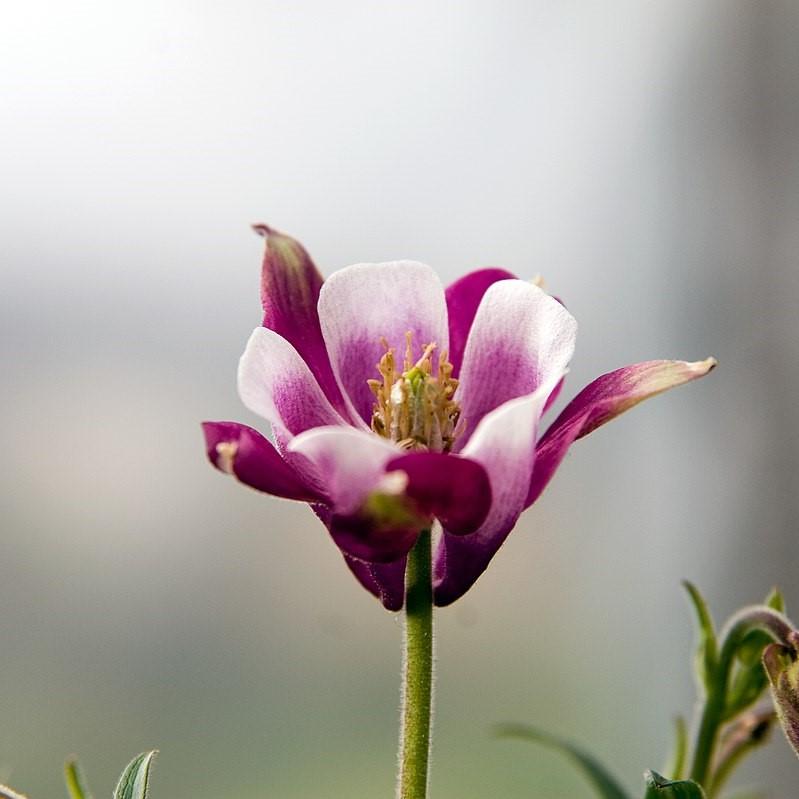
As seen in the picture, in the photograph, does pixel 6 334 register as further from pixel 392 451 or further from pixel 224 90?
pixel 392 451

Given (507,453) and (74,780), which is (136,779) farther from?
(507,453)

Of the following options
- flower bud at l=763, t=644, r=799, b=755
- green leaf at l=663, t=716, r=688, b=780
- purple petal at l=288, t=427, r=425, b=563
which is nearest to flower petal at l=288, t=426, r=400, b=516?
purple petal at l=288, t=427, r=425, b=563

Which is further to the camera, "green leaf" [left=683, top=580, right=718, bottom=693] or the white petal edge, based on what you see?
"green leaf" [left=683, top=580, right=718, bottom=693]

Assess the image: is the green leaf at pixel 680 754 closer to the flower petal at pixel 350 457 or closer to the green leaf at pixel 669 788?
the green leaf at pixel 669 788

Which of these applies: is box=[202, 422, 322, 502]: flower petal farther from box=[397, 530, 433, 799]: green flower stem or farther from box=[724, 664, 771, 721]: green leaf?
box=[724, 664, 771, 721]: green leaf

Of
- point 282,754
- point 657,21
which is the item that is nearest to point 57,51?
point 657,21

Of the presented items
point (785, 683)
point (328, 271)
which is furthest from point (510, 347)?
point (328, 271)
